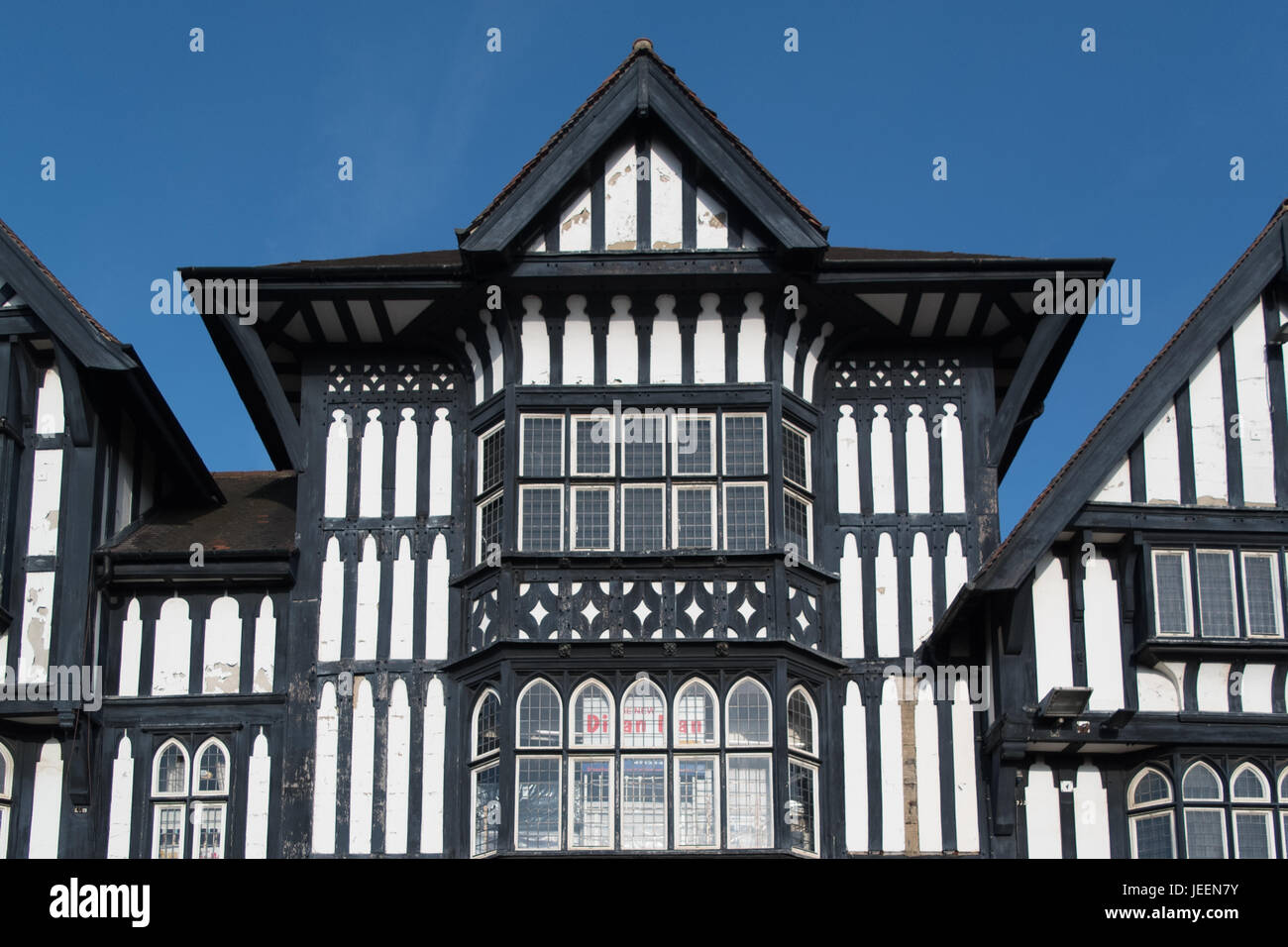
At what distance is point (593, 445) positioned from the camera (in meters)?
28.6

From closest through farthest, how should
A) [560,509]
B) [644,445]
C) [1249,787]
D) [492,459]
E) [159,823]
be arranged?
[1249,787], [159,823], [560,509], [644,445], [492,459]

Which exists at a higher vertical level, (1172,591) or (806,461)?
(806,461)

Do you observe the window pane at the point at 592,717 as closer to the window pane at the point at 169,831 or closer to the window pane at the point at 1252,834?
the window pane at the point at 169,831

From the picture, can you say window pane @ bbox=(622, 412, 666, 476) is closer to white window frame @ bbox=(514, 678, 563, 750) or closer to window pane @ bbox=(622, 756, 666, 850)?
white window frame @ bbox=(514, 678, 563, 750)

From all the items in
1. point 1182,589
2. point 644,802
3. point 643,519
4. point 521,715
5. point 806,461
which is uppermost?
point 806,461

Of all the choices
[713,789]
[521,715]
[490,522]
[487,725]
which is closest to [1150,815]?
[713,789]

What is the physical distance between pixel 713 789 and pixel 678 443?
4.88 metres

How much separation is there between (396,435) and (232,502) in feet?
12.1

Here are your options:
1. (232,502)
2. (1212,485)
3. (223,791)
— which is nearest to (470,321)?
(232,502)

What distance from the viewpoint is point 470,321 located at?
29688 mm

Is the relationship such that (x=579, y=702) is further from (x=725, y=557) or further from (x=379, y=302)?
(x=379, y=302)

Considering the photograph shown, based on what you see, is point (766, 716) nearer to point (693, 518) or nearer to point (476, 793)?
point (693, 518)

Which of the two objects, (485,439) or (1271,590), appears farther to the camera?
(485,439)
